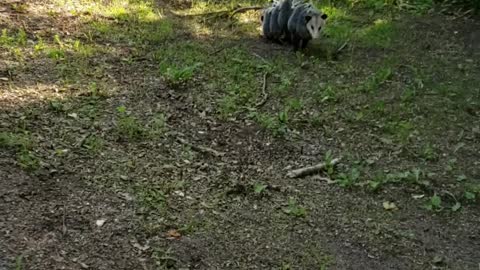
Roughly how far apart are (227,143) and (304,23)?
2.15 meters

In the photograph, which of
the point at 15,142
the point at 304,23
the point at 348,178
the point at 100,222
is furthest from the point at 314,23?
the point at 100,222

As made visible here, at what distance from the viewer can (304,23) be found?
20.8ft

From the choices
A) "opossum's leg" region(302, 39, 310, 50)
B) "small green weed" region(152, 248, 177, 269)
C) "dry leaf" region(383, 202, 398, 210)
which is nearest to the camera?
"small green weed" region(152, 248, 177, 269)

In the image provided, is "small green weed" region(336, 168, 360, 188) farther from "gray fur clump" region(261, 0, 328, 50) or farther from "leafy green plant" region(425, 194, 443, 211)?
"gray fur clump" region(261, 0, 328, 50)

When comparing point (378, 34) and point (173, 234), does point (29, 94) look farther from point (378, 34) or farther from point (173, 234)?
point (378, 34)

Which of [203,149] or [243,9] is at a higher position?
[243,9]

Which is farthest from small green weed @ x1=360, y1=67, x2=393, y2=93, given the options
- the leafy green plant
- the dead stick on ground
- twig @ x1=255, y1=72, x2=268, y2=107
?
the leafy green plant

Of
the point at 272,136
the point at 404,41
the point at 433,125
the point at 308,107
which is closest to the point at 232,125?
the point at 272,136

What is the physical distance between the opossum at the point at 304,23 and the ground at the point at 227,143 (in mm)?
218

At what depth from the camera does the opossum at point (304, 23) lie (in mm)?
6379

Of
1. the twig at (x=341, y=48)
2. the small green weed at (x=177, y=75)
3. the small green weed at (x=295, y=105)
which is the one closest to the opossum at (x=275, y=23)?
the twig at (x=341, y=48)

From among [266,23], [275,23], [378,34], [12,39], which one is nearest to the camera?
[12,39]

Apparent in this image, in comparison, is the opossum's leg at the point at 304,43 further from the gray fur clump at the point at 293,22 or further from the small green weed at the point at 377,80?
the small green weed at the point at 377,80

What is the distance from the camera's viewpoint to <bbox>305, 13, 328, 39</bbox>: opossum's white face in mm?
6379
